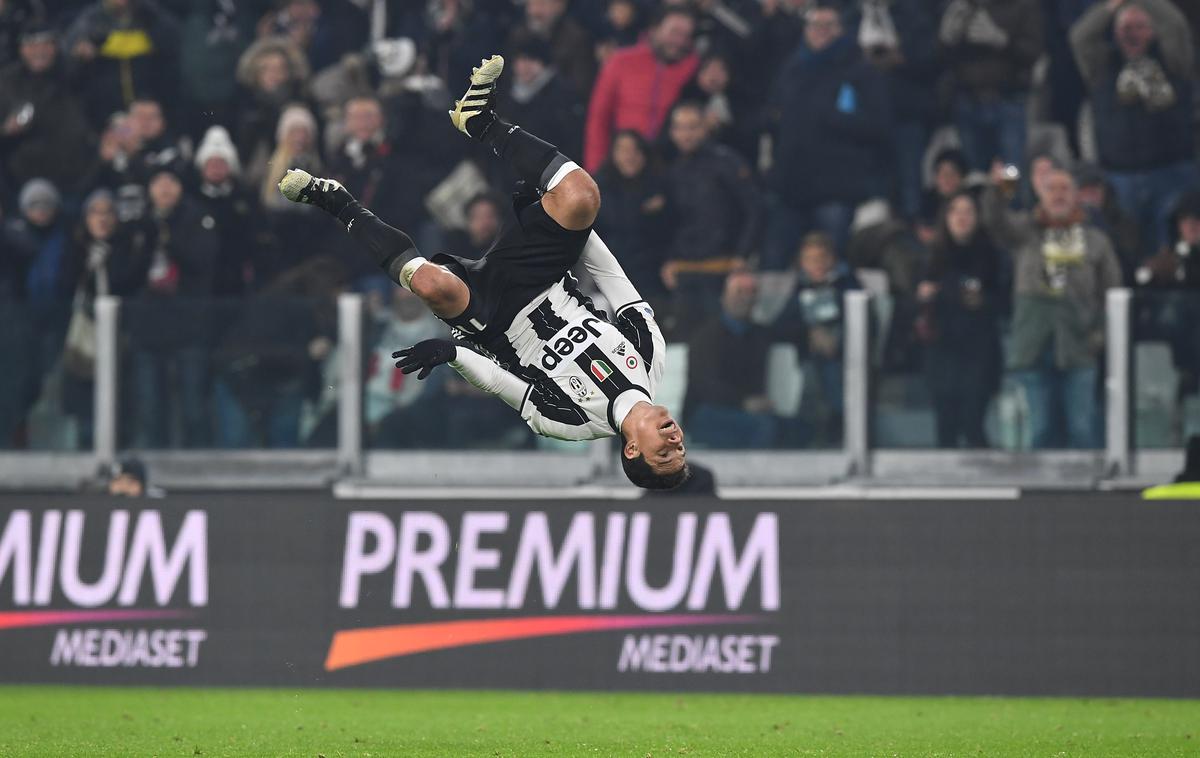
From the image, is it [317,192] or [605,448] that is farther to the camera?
[605,448]

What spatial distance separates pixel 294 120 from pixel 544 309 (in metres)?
6.73

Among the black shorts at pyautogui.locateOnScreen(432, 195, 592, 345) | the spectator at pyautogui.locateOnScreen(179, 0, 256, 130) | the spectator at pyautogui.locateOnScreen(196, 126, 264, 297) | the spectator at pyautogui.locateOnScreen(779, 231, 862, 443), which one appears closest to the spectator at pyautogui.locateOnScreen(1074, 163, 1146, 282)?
the spectator at pyautogui.locateOnScreen(779, 231, 862, 443)

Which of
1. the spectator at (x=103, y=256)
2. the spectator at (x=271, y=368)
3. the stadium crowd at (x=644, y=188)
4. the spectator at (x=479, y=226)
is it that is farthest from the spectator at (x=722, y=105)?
the spectator at (x=103, y=256)

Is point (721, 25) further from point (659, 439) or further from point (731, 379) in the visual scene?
point (659, 439)

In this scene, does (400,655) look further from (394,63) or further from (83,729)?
(394,63)

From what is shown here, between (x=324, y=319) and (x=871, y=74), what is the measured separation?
494cm

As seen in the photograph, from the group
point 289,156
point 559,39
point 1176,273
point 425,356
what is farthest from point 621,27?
point 425,356

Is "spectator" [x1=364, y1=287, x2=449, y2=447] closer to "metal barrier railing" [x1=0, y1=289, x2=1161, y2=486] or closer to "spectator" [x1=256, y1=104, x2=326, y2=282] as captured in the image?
"metal barrier railing" [x1=0, y1=289, x2=1161, y2=486]

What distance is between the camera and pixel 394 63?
1662cm

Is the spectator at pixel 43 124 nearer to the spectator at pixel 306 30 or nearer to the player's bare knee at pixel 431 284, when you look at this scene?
the spectator at pixel 306 30

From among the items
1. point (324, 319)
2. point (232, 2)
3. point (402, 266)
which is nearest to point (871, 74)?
point (324, 319)

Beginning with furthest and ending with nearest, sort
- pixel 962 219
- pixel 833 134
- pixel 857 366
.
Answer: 1. pixel 833 134
2. pixel 962 219
3. pixel 857 366

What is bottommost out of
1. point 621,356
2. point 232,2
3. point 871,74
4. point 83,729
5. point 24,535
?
point 83,729

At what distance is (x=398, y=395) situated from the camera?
45.6 feet
